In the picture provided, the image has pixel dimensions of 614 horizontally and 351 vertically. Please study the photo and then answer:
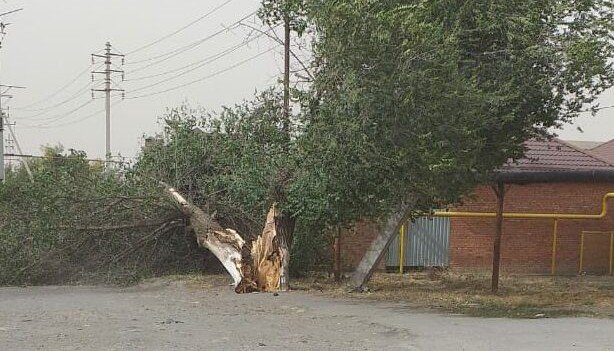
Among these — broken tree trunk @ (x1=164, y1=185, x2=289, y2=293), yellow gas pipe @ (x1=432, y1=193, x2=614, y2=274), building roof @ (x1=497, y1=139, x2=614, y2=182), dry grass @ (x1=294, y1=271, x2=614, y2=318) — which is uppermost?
building roof @ (x1=497, y1=139, x2=614, y2=182)

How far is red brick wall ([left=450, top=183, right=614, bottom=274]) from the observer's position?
2031 centimetres

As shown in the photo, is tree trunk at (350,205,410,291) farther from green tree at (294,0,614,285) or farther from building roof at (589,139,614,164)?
building roof at (589,139,614,164)

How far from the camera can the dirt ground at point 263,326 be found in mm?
8328

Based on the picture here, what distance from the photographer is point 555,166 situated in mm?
22141

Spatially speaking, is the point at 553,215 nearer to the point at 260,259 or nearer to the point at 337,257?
the point at 337,257

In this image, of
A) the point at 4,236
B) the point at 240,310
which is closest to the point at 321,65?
the point at 240,310

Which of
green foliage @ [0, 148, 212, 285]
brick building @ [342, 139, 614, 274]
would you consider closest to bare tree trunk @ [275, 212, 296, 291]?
green foliage @ [0, 148, 212, 285]

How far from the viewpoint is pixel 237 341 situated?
857 centimetres

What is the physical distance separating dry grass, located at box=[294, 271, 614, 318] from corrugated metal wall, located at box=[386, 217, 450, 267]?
1.95 feet

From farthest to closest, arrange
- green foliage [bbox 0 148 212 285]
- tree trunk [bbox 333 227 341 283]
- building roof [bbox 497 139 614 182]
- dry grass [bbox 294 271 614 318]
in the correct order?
building roof [bbox 497 139 614 182] → tree trunk [bbox 333 227 341 283] → green foliage [bbox 0 148 212 285] → dry grass [bbox 294 271 614 318]

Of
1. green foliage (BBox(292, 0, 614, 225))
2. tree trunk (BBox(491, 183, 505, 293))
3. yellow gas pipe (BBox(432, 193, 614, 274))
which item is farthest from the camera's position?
yellow gas pipe (BBox(432, 193, 614, 274))

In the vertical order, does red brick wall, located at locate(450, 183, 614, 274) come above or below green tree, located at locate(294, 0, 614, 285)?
below

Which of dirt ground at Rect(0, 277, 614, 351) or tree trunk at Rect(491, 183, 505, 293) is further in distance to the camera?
tree trunk at Rect(491, 183, 505, 293)

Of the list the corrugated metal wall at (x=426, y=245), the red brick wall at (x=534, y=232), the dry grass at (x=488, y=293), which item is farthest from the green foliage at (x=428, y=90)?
the red brick wall at (x=534, y=232)
